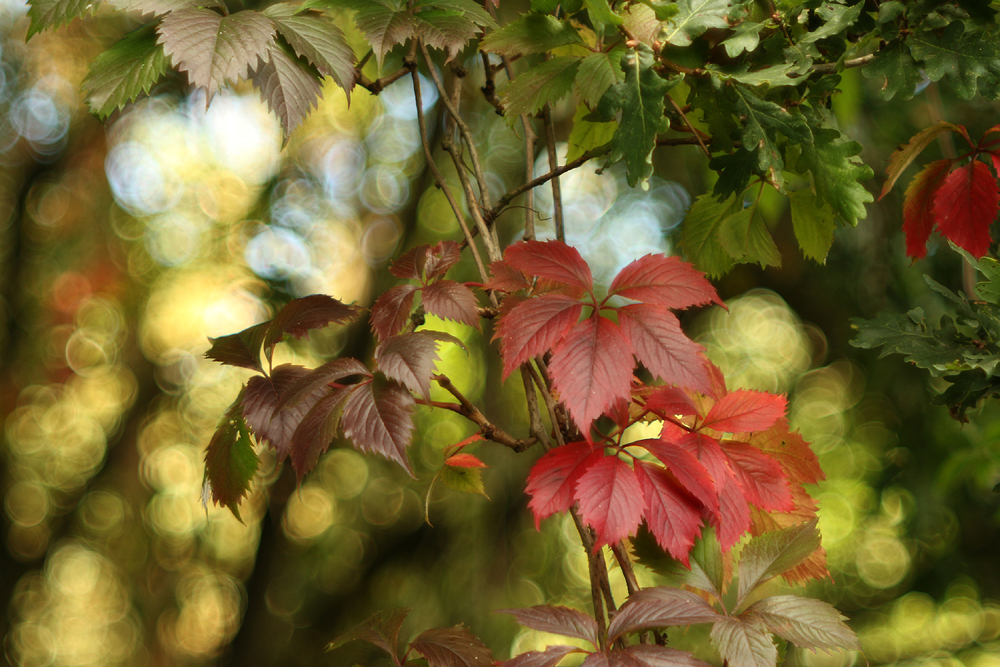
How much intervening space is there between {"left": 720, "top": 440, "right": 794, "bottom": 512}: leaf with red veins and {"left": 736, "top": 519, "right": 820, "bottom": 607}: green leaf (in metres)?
0.02

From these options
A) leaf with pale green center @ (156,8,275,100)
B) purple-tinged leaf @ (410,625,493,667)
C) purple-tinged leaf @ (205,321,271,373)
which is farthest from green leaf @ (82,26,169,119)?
purple-tinged leaf @ (410,625,493,667)

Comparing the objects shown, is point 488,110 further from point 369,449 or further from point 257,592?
point 369,449

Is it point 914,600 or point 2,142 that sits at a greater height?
point 2,142

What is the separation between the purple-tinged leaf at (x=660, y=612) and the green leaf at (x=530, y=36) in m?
0.48

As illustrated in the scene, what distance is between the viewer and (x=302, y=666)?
3.20m

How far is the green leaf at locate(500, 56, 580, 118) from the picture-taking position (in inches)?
23.0

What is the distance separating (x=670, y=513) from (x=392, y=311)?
295mm

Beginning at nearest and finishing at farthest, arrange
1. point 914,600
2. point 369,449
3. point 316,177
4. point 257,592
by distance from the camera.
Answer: point 369,449 → point 257,592 → point 914,600 → point 316,177

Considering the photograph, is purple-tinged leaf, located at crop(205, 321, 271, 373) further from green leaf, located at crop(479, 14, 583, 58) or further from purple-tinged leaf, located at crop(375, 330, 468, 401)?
green leaf, located at crop(479, 14, 583, 58)

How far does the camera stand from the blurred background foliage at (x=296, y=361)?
3.21 m

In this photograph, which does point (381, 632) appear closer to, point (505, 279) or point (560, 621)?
point (560, 621)

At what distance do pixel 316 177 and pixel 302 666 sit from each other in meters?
2.83

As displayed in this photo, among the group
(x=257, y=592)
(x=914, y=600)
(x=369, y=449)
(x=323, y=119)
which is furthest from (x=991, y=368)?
(x=323, y=119)

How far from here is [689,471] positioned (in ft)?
1.65
